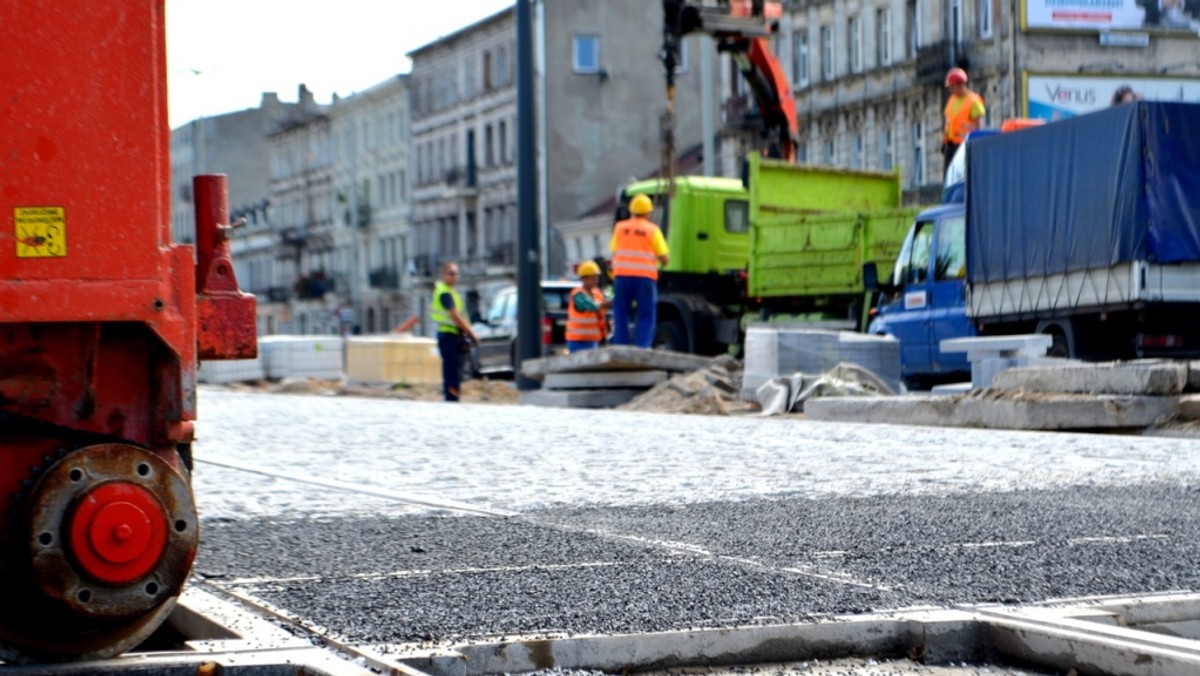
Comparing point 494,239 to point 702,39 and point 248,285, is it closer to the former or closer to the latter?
point 702,39

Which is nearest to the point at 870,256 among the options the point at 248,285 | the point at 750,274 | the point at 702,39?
the point at 750,274

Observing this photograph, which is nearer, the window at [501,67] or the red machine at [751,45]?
the red machine at [751,45]

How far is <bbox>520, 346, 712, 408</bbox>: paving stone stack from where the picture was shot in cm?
2103

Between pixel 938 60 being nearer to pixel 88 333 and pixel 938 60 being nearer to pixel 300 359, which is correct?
pixel 300 359

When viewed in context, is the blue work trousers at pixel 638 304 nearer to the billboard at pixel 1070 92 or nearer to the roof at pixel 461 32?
the billboard at pixel 1070 92

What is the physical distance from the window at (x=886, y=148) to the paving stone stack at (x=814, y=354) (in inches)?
1535

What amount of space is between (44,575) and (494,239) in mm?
85016

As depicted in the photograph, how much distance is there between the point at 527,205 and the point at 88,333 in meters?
19.7

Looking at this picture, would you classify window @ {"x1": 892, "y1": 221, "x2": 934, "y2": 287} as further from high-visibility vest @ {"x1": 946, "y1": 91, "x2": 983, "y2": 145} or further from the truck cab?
high-visibility vest @ {"x1": 946, "y1": 91, "x2": 983, "y2": 145}

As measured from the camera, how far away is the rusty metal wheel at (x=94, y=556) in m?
4.06

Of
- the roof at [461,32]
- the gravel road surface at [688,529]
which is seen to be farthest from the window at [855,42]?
the gravel road surface at [688,529]

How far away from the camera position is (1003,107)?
52.2 m

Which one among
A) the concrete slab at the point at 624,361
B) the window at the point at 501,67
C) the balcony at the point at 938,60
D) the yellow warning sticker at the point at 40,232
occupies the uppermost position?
the window at the point at 501,67

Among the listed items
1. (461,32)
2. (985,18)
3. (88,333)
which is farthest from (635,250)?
(461,32)
